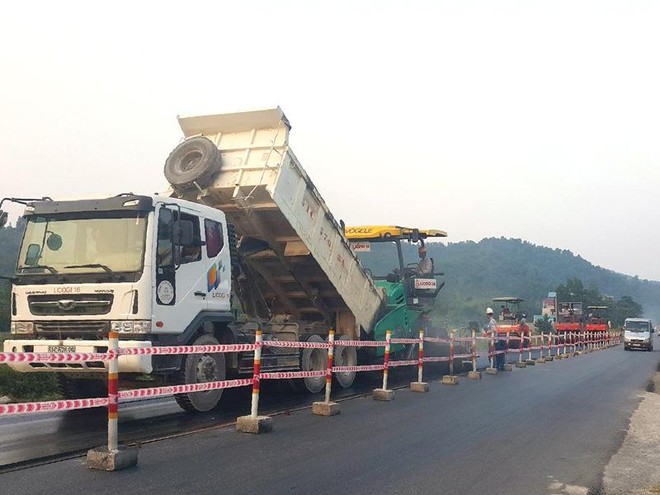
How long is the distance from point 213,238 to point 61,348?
264cm

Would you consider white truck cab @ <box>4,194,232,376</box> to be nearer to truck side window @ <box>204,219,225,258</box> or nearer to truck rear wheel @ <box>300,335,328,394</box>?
truck side window @ <box>204,219,225,258</box>

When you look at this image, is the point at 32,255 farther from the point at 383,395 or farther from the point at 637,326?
the point at 637,326

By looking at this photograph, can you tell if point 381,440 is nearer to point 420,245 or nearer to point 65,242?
point 65,242

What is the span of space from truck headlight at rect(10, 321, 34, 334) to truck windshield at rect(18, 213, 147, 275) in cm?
67

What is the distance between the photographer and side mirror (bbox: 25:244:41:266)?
8.49 m

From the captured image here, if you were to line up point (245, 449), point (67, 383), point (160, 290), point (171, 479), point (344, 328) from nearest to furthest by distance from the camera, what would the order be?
1. point (171, 479)
2. point (245, 449)
3. point (160, 290)
4. point (67, 383)
5. point (344, 328)

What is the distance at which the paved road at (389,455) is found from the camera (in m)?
5.57

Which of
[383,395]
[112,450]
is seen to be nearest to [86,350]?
[112,450]

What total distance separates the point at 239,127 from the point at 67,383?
4.98m

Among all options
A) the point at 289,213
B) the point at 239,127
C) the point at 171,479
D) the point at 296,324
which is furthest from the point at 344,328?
the point at 171,479

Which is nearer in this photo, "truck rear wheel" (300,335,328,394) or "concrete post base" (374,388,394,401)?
"concrete post base" (374,388,394,401)

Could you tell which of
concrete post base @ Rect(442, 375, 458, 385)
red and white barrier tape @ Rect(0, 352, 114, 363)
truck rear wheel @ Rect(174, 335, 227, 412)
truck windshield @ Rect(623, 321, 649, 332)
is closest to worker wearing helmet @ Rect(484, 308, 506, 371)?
concrete post base @ Rect(442, 375, 458, 385)

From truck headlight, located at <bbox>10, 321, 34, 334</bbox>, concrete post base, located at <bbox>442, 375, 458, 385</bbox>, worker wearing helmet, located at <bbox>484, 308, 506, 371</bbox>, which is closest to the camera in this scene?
truck headlight, located at <bbox>10, 321, 34, 334</bbox>

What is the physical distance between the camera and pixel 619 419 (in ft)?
32.1
